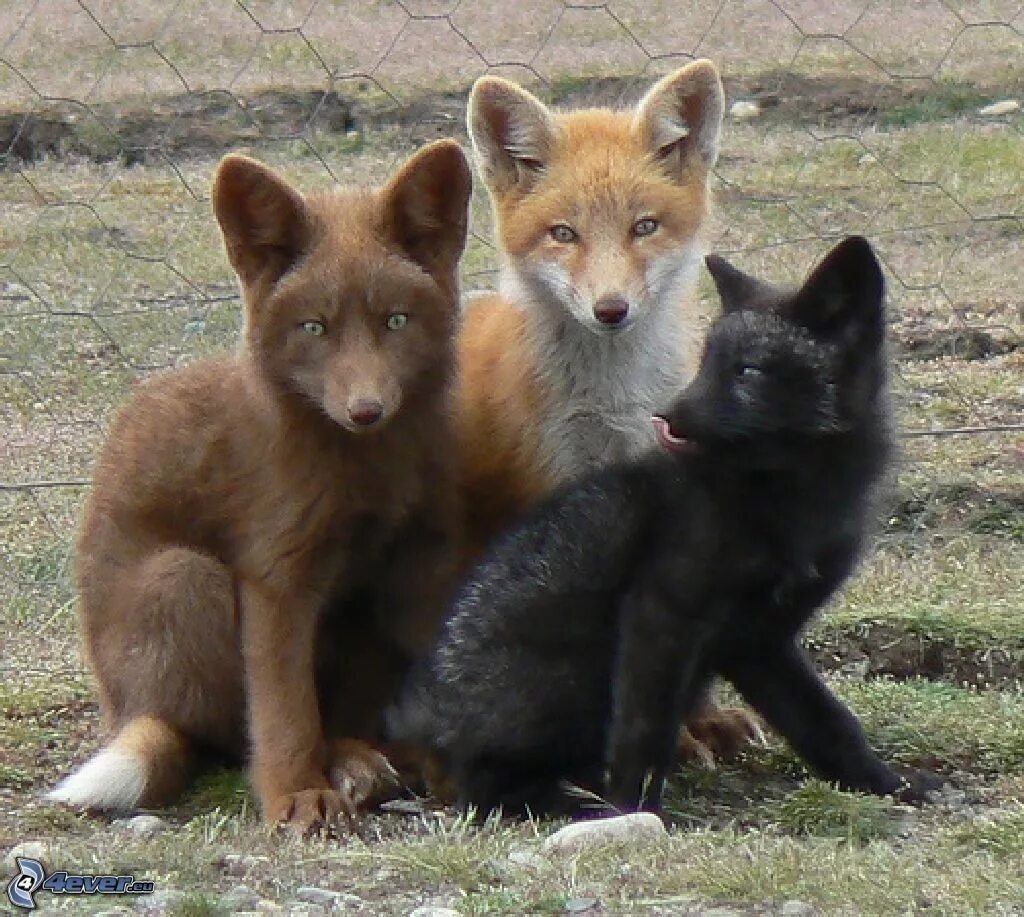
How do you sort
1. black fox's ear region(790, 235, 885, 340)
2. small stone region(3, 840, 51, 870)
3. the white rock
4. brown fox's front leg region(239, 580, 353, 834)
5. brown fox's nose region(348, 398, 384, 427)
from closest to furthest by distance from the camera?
1. small stone region(3, 840, 51, 870)
2. the white rock
3. black fox's ear region(790, 235, 885, 340)
4. brown fox's nose region(348, 398, 384, 427)
5. brown fox's front leg region(239, 580, 353, 834)

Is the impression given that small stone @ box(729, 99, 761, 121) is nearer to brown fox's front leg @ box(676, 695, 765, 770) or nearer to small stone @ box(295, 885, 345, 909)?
brown fox's front leg @ box(676, 695, 765, 770)

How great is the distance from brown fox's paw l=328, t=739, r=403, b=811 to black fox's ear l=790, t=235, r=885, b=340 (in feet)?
4.84

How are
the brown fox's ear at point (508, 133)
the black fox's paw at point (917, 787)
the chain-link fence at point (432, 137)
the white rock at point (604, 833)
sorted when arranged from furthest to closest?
the chain-link fence at point (432, 137) → the brown fox's ear at point (508, 133) → the black fox's paw at point (917, 787) → the white rock at point (604, 833)

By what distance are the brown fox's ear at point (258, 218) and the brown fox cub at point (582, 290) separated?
0.69 m

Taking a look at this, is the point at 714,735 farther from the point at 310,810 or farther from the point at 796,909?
the point at 796,909

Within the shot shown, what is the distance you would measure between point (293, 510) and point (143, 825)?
793mm

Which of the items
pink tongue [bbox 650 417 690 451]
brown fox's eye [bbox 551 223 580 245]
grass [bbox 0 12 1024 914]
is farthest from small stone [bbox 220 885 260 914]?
brown fox's eye [bbox 551 223 580 245]

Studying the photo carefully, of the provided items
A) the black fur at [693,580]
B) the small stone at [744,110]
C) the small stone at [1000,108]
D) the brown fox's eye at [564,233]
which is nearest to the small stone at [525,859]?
the black fur at [693,580]

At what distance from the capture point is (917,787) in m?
4.32

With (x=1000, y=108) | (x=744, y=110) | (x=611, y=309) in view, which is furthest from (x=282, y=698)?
(x=1000, y=108)

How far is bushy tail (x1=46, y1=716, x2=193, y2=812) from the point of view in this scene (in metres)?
4.36

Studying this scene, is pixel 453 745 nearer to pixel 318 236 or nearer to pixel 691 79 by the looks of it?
pixel 318 236

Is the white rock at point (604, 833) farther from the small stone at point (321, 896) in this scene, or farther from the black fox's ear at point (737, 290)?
the black fox's ear at point (737, 290)

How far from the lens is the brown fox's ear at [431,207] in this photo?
446cm
